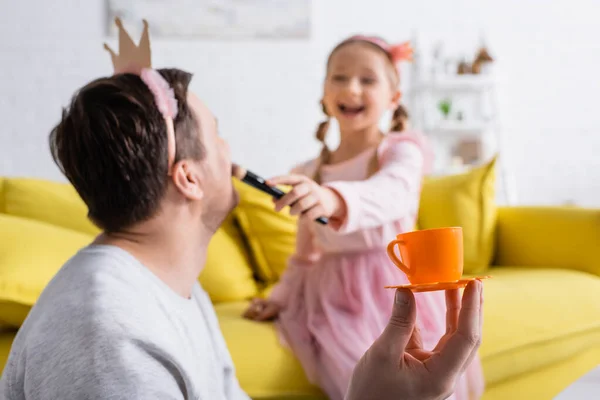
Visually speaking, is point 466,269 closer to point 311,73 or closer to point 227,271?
point 227,271

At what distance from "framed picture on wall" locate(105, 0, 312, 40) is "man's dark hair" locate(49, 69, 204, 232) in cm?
235

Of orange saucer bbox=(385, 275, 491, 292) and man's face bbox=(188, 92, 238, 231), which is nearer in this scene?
orange saucer bbox=(385, 275, 491, 292)

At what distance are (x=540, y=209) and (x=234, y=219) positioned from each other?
116 cm

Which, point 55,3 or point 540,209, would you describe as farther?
point 55,3

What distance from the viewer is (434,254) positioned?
31.1 inches

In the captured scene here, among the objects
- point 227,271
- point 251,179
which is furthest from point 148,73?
point 227,271

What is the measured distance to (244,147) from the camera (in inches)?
128

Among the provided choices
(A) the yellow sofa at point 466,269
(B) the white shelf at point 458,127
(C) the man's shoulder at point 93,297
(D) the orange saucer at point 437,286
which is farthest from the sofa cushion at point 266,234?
(B) the white shelf at point 458,127

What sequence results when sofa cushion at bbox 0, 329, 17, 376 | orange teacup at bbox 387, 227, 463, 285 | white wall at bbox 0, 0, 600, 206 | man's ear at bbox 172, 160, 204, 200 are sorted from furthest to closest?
1. white wall at bbox 0, 0, 600, 206
2. sofa cushion at bbox 0, 329, 17, 376
3. man's ear at bbox 172, 160, 204, 200
4. orange teacup at bbox 387, 227, 463, 285

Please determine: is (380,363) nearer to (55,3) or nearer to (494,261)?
(494,261)

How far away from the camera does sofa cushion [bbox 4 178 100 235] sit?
1841 mm

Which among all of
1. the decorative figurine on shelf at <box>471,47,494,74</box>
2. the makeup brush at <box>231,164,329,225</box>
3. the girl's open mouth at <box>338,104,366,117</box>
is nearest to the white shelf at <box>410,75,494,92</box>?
the decorative figurine on shelf at <box>471,47,494,74</box>

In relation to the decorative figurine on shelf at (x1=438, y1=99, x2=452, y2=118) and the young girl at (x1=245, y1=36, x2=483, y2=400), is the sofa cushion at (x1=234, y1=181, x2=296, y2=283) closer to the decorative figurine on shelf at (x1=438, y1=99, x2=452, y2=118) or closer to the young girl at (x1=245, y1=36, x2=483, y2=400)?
the young girl at (x1=245, y1=36, x2=483, y2=400)

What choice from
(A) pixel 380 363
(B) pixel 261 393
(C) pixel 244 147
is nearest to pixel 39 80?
(C) pixel 244 147
